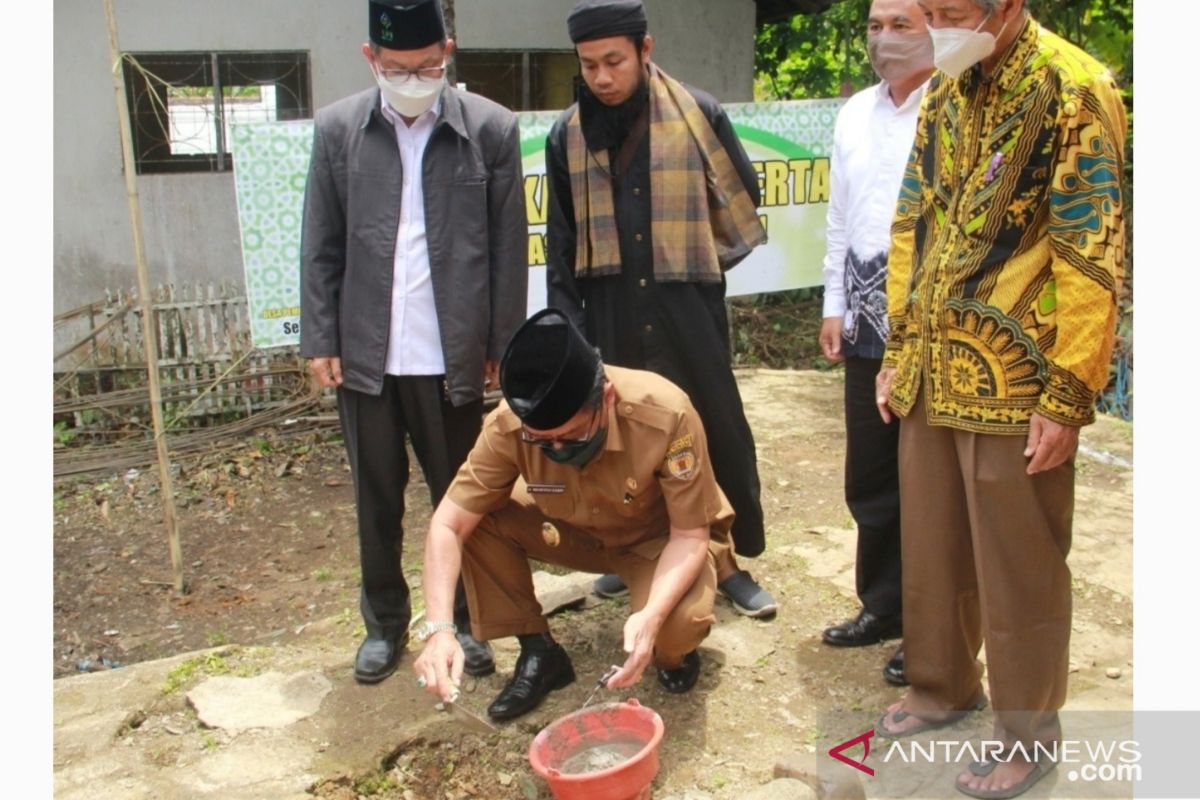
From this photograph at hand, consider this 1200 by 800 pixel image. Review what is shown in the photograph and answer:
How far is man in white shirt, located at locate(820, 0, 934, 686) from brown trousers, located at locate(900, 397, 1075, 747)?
1.31 feet

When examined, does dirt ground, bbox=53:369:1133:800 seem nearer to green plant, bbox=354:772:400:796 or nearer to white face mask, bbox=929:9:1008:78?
green plant, bbox=354:772:400:796

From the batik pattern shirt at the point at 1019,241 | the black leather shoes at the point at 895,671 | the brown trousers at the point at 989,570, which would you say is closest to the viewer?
the batik pattern shirt at the point at 1019,241

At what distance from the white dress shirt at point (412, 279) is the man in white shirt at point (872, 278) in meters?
1.27

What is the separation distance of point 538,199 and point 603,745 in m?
4.20

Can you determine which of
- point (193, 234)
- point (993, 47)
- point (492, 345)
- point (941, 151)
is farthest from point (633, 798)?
point (193, 234)

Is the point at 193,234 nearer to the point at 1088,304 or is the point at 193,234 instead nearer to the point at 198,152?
the point at 198,152

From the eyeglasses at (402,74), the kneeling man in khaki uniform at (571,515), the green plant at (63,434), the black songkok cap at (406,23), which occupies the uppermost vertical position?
the black songkok cap at (406,23)

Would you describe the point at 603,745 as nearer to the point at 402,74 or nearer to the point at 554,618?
the point at 554,618

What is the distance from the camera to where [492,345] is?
358cm

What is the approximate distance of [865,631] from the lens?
364 cm

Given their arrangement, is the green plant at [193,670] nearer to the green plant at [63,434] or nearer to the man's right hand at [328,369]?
the man's right hand at [328,369]

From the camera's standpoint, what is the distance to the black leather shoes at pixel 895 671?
339 centimetres

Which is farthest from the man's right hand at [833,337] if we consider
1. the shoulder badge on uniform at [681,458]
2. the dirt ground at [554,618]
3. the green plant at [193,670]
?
the green plant at [193,670]

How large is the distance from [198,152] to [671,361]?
6430 millimetres
